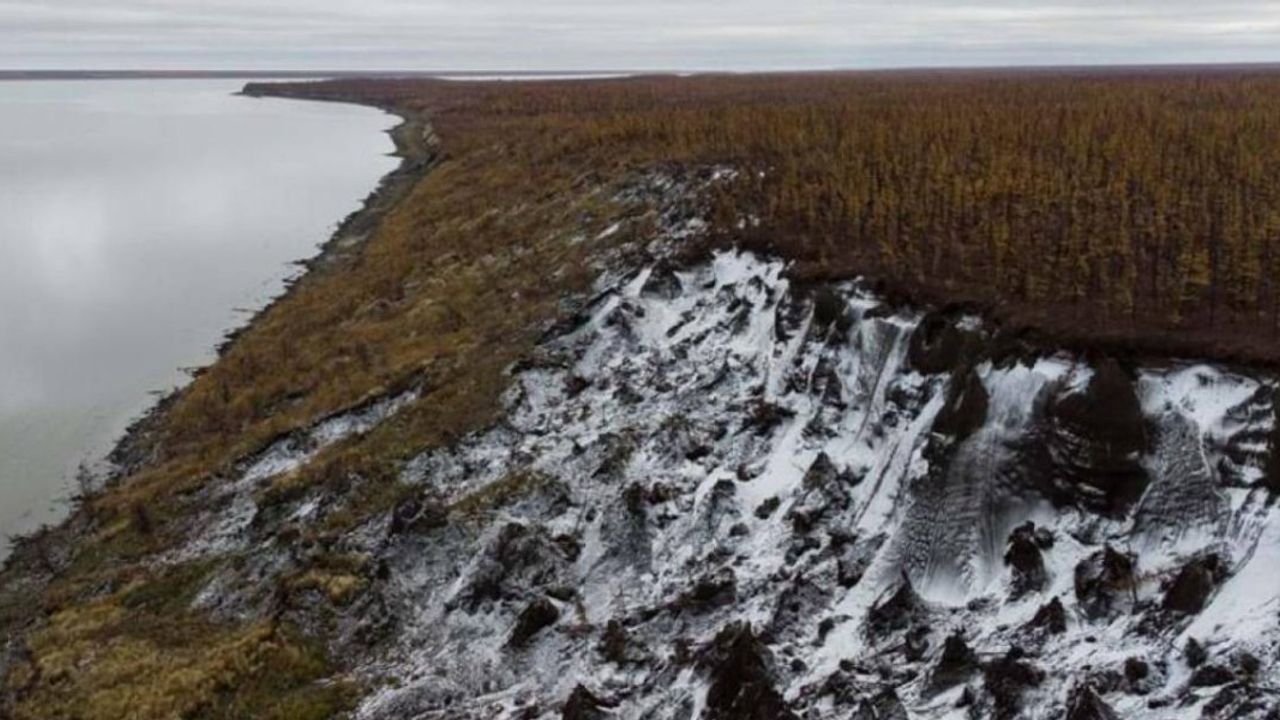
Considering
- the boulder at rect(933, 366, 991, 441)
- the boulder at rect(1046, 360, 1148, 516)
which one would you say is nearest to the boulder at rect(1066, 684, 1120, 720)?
the boulder at rect(1046, 360, 1148, 516)

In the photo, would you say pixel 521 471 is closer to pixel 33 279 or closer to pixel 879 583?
pixel 879 583

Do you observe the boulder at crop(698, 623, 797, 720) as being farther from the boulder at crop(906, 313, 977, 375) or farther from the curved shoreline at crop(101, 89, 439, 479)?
the curved shoreline at crop(101, 89, 439, 479)

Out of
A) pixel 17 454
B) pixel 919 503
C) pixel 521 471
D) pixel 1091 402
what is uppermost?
pixel 1091 402

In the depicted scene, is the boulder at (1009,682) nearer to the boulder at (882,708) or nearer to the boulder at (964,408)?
the boulder at (882,708)

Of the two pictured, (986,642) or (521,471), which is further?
(521,471)

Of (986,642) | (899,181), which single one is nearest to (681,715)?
(986,642)

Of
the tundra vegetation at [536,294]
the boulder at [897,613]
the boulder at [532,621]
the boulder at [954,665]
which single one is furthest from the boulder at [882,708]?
the tundra vegetation at [536,294]

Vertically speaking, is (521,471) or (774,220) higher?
(774,220)
